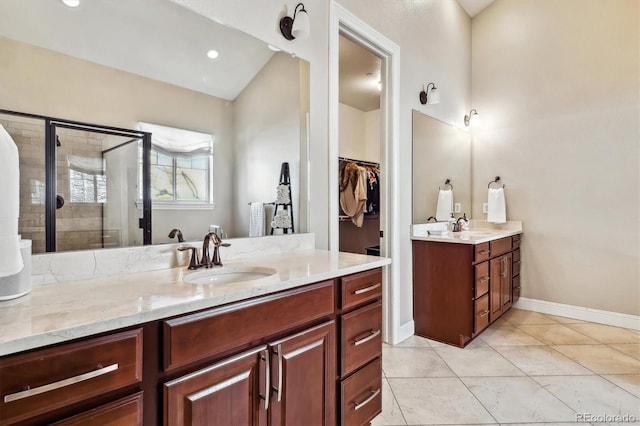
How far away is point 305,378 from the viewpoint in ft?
3.98

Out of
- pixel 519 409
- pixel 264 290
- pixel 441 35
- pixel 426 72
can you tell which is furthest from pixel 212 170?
pixel 441 35

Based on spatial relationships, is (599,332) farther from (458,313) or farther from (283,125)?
(283,125)

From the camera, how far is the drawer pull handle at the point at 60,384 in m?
0.65

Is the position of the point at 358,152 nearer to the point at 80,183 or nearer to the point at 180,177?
the point at 180,177

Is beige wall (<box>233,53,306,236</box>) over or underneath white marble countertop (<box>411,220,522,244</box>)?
over

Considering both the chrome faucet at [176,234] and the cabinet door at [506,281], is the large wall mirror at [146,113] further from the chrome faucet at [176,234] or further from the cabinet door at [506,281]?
the cabinet door at [506,281]

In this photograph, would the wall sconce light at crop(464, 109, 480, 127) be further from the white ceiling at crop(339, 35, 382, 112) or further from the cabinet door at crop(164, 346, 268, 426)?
the cabinet door at crop(164, 346, 268, 426)

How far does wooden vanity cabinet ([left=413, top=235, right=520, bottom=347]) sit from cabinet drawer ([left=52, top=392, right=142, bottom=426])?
2350mm

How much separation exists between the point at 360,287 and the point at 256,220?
646mm

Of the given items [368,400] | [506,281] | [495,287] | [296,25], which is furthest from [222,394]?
[506,281]

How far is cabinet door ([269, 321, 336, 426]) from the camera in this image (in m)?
1.11

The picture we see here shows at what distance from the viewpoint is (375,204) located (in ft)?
13.8

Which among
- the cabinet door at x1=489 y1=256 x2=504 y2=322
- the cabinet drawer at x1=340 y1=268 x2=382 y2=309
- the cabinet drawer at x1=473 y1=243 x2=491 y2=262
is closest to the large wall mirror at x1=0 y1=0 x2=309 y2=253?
the cabinet drawer at x1=340 y1=268 x2=382 y2=309

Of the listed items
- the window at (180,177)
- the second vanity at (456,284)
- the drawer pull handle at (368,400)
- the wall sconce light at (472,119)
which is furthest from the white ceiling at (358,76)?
the drawer pull handle at (368,400)
